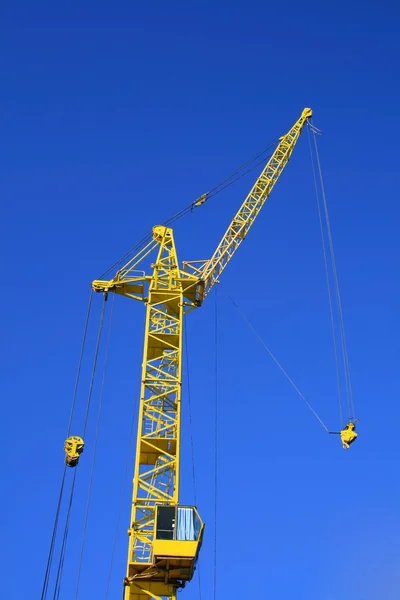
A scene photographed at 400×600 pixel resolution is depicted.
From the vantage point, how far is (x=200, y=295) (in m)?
59.2

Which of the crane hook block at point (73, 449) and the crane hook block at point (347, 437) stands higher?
the crane hook block at point (347, 437)

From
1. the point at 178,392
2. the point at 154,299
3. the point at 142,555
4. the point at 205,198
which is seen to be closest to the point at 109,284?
the point at 154,299

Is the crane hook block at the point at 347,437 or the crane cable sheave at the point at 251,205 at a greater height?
the crane cable sheave at the point at 251,205

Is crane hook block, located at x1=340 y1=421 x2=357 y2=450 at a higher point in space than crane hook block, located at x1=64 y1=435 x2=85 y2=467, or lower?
higher

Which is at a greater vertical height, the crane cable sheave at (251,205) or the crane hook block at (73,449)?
the crane cable sheave at (251,205)

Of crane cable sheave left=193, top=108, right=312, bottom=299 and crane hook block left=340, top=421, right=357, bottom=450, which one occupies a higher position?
crane cable sheave left=193, top=108, right=312, bottom=299

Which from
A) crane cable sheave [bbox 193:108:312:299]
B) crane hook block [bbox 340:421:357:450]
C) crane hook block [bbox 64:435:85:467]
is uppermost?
crane cable sheave [bbox 193:108:312:299]

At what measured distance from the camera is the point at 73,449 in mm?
52500

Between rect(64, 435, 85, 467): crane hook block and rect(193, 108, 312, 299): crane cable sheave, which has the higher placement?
rect(193, 108, 312, 299): crane cable sheave

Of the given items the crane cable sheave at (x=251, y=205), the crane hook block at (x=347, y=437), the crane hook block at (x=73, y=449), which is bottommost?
the crane hook block at (x=73, y=449)

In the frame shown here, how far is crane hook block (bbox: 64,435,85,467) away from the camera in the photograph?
52.5 metres

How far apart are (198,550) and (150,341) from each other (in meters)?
13.9

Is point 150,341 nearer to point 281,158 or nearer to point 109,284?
point 109,284

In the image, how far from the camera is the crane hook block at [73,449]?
52469mm
